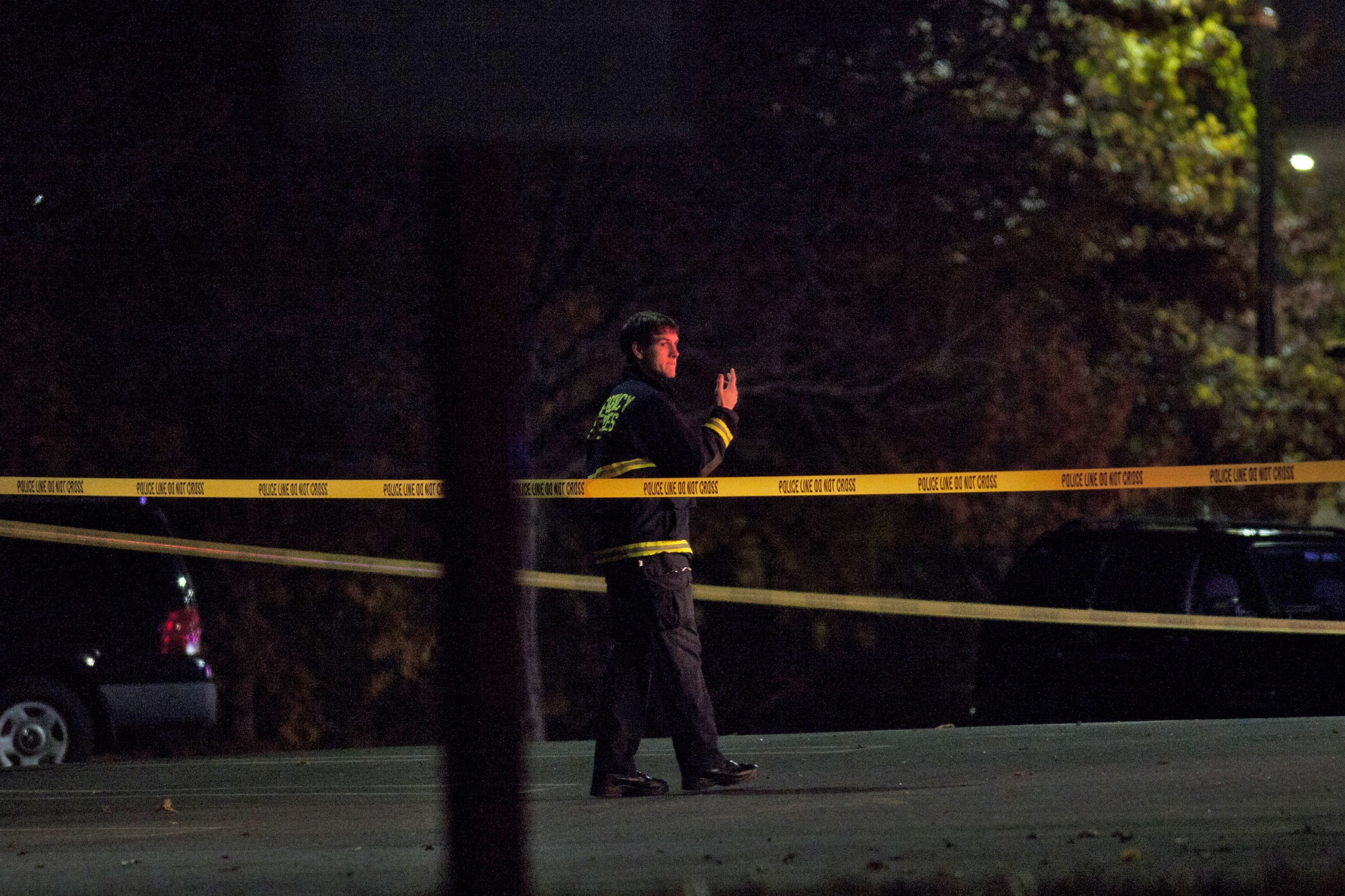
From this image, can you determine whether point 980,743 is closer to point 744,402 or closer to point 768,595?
point 768,595

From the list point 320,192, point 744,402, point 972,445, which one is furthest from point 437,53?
point 972,445

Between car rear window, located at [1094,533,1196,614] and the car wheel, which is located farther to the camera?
the car wheel

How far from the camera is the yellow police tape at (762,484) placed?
28.6ft

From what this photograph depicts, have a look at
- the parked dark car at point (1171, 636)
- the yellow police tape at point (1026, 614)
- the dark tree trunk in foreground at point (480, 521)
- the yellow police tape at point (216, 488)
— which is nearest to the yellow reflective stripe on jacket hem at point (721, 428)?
the yellow police tape at point (1026, 614)

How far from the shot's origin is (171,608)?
1239 centimetres

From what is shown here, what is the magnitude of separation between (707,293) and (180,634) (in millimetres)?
6000

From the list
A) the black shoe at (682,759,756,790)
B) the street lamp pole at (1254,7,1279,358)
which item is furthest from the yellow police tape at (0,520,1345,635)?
the street lamp pole at (1254,7,1279,358)

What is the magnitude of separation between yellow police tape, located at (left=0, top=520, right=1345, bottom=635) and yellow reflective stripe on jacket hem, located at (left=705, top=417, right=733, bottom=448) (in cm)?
246

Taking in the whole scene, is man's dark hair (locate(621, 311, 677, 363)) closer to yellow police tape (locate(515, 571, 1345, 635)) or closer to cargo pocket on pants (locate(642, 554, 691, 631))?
cargo pocket on pants (locate(642, 554, 691, 631))

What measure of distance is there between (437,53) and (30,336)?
39.0 feet

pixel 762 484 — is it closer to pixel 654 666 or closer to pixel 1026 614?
pixel 1026 614

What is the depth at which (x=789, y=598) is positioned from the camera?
1084cm

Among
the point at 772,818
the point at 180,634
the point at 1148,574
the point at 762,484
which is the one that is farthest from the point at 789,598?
the point at 180,634

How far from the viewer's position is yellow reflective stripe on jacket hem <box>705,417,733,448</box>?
8039mm
